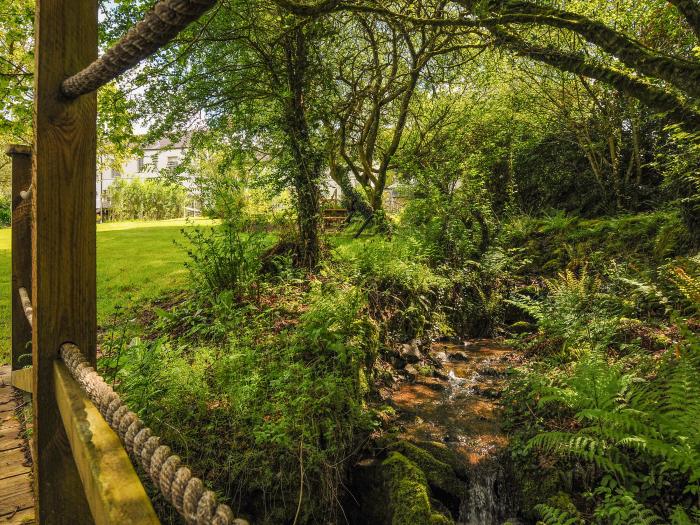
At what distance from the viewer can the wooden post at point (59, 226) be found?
142 centimetres

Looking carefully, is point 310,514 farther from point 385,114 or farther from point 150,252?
point 385,114

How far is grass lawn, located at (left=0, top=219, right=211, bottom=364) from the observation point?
6680mm

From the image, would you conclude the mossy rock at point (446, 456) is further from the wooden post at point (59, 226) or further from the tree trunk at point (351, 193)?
the tree trunk at point (351, 193)

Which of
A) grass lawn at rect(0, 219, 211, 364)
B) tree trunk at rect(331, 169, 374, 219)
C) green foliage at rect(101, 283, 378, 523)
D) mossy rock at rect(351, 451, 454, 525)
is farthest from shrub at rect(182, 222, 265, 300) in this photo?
tree trunk at rect(331, 169, 374, 219)

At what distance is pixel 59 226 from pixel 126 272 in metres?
8.54

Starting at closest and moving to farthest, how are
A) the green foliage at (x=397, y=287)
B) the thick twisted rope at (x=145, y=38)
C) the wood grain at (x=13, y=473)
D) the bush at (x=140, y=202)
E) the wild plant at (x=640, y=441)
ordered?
1. the thick twisted rope at (x=145, y=38)
2. the wood grain at (x=13, y=473)
3. the wild plant at (x=640, y=441)
4. the green foliage at (x=397, y=287)
5. the bush at (x=140, y=202)

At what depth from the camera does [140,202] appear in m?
25.5

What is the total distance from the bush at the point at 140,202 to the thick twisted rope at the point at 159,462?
25.9 metres

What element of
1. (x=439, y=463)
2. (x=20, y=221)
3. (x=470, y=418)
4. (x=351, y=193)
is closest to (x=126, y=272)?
(x=351, y=193)

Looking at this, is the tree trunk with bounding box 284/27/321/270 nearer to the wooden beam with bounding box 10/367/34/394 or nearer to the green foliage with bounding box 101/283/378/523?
the green foliage with bounding box 101/283/378/523

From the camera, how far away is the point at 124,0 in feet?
15.4

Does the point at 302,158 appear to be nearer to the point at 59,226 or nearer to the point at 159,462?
the point at 59,226

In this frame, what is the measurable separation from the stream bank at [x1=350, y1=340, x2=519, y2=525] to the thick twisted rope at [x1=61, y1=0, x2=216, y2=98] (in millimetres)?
3505

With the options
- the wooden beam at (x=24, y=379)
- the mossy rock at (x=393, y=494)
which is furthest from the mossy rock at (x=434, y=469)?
the wooden beam at (x=24, y=379)
